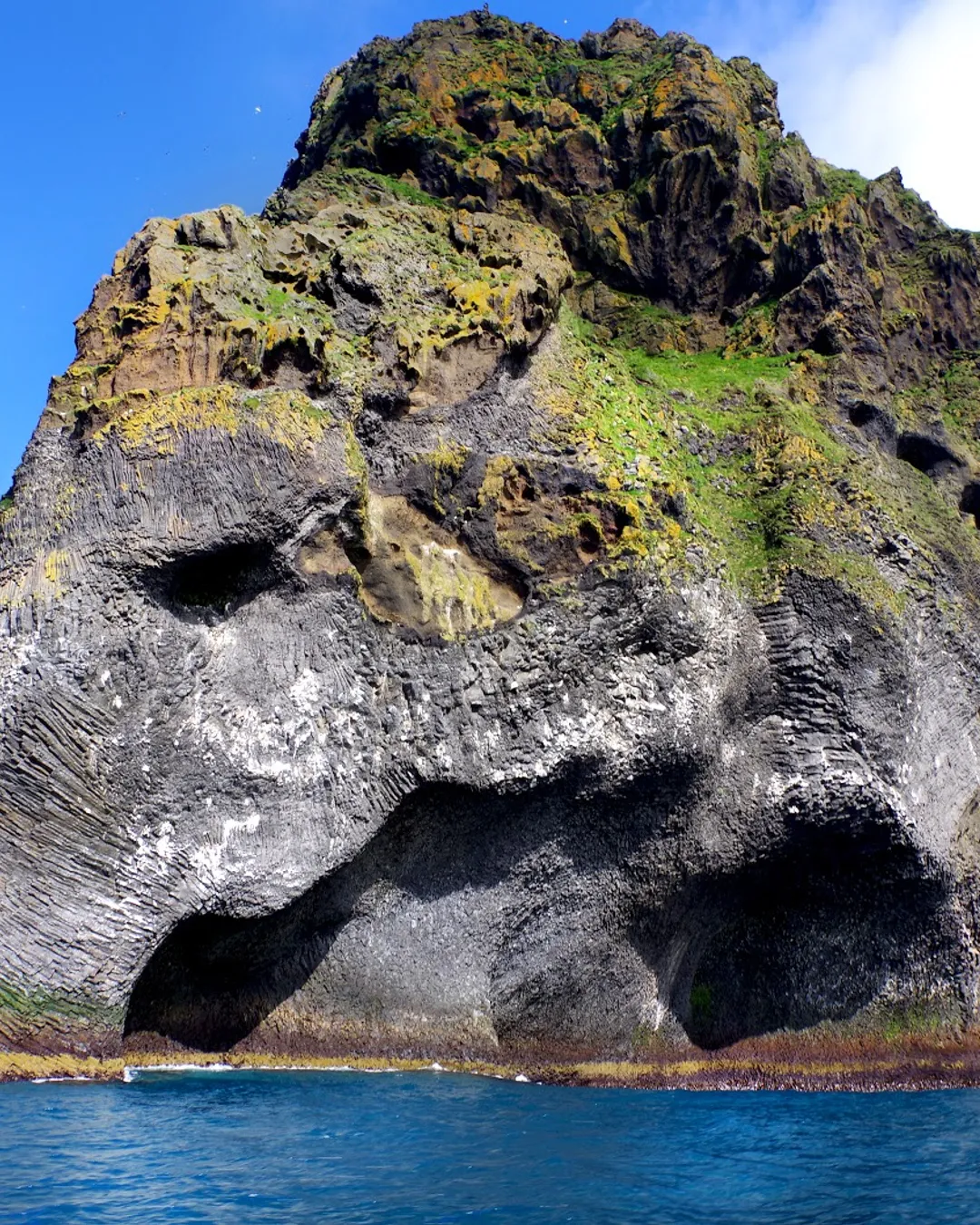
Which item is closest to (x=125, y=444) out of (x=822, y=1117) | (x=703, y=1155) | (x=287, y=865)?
(x=287, y=865)

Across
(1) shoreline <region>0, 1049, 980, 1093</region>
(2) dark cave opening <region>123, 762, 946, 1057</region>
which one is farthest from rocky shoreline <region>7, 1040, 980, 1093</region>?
(2) dark cave opening <region>123, 762, 946, 1057</region>

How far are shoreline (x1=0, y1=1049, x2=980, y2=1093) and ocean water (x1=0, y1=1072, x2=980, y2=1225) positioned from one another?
99 centimetres

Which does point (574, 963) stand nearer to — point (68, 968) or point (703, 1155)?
point (703, 1155)

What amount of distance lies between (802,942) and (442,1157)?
35.0ft

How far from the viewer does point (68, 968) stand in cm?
1392

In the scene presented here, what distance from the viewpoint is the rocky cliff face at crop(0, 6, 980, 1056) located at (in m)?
15.1

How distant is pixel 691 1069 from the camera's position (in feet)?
62.1

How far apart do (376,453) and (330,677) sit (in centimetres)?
445

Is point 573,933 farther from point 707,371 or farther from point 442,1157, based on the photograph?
point 707,371

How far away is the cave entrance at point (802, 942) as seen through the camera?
18.9 m

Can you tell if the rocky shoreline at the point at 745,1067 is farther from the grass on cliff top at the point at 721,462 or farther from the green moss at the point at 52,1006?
the grass on cliff top at the point at 721,462

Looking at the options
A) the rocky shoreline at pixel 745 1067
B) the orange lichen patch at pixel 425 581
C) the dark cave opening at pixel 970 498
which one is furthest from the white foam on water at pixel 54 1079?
the dark cave opening at pixel 970 498

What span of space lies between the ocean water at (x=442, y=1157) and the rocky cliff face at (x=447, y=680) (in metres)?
2.44

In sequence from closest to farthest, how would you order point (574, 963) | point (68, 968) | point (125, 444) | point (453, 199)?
point (68, 968), point (125, 444), point (574, 963), point (453, 199)
